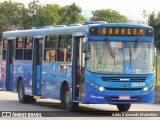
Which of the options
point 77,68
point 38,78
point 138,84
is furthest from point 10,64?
point 138,84

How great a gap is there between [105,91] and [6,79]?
9.30 m

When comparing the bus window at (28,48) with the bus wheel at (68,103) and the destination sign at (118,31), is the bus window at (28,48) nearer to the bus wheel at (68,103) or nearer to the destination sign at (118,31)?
the bus wheel at (68,103)

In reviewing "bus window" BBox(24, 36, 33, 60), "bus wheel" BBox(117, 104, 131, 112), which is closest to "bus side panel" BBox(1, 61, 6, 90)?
"bus window" BBox(24, 36, 33, 60)

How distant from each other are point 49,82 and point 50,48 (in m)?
1.23

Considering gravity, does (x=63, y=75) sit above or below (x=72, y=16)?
above

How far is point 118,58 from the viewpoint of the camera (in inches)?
678

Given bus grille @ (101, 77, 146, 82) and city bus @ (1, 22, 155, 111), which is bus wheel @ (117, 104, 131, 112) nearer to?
city bus @ (1, 22, 155, 111)

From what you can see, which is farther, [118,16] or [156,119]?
[118,16]

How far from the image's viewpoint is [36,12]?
88.9 meters

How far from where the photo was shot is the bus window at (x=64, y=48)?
61.2 ft

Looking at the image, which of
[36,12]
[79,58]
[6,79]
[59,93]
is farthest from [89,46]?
[36,12]

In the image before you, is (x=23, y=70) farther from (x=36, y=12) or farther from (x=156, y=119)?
(x=36, y=12)

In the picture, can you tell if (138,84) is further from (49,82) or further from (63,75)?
(49,82)

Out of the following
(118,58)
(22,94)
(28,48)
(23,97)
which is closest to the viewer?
(118,58)
